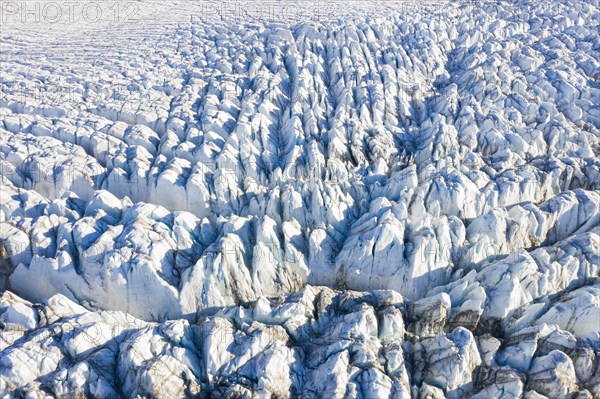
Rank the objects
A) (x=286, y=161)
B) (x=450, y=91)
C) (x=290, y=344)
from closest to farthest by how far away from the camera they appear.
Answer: (x=290, y=344)
(x=286, y=161)
(x=450, y=91)

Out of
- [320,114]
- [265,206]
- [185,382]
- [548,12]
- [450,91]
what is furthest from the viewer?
[548,12]

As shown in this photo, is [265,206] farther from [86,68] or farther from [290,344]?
[86,68]

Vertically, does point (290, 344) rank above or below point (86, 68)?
below

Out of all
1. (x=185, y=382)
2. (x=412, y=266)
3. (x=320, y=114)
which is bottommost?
(x=185, y=382)

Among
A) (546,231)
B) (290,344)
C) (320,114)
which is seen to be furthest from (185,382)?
(320,114)

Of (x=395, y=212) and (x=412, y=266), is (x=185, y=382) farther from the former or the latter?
(x=395, y=212)

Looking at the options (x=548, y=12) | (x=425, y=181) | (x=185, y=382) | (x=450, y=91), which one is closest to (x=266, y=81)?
(x=450, y=91)

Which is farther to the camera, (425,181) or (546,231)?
(425,181)
